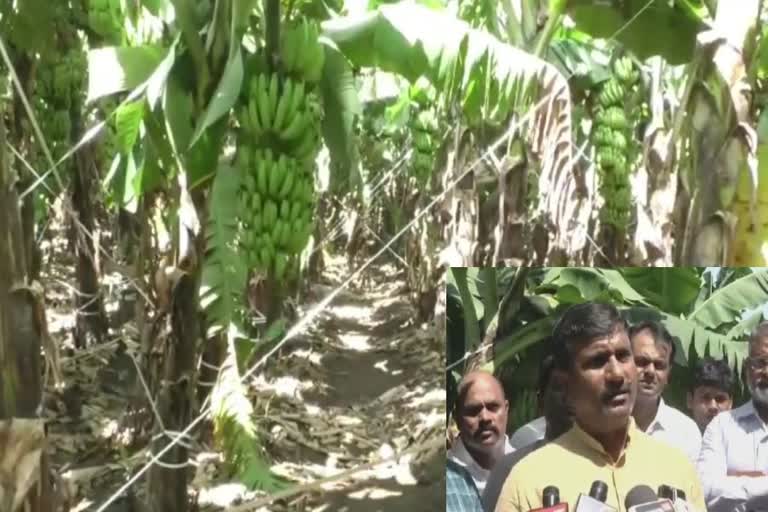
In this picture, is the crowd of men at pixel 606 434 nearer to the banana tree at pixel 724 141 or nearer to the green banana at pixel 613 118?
the banana tree at pixel 724 141

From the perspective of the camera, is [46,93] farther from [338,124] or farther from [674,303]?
[674,303]

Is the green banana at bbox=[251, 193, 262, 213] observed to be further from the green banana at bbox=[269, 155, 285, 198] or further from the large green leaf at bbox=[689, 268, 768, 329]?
the large green leaf at bbox=[689, 268, 768, 329]

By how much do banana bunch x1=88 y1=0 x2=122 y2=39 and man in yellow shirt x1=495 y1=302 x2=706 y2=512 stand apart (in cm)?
182

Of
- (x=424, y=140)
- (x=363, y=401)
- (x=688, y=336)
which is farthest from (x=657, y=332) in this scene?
(x=424, y=140)

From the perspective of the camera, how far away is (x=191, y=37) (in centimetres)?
199

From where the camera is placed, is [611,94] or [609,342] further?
[611,94]

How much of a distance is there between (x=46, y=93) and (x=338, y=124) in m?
1.76

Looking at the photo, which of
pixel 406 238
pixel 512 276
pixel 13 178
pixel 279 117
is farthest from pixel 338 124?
pixel 406 238

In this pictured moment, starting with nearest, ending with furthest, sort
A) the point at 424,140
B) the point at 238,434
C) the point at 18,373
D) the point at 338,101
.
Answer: the point at 18,373 < the point at 238,434 < the point at 338,101 < the point at 424,140

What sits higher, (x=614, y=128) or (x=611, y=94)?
(x=611, y=94)

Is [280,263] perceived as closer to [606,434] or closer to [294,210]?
[294,210]

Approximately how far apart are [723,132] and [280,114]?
3.14 ft

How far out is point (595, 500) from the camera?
44.4 inches

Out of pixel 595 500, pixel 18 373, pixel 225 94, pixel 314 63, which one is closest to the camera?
pixel 595 500
